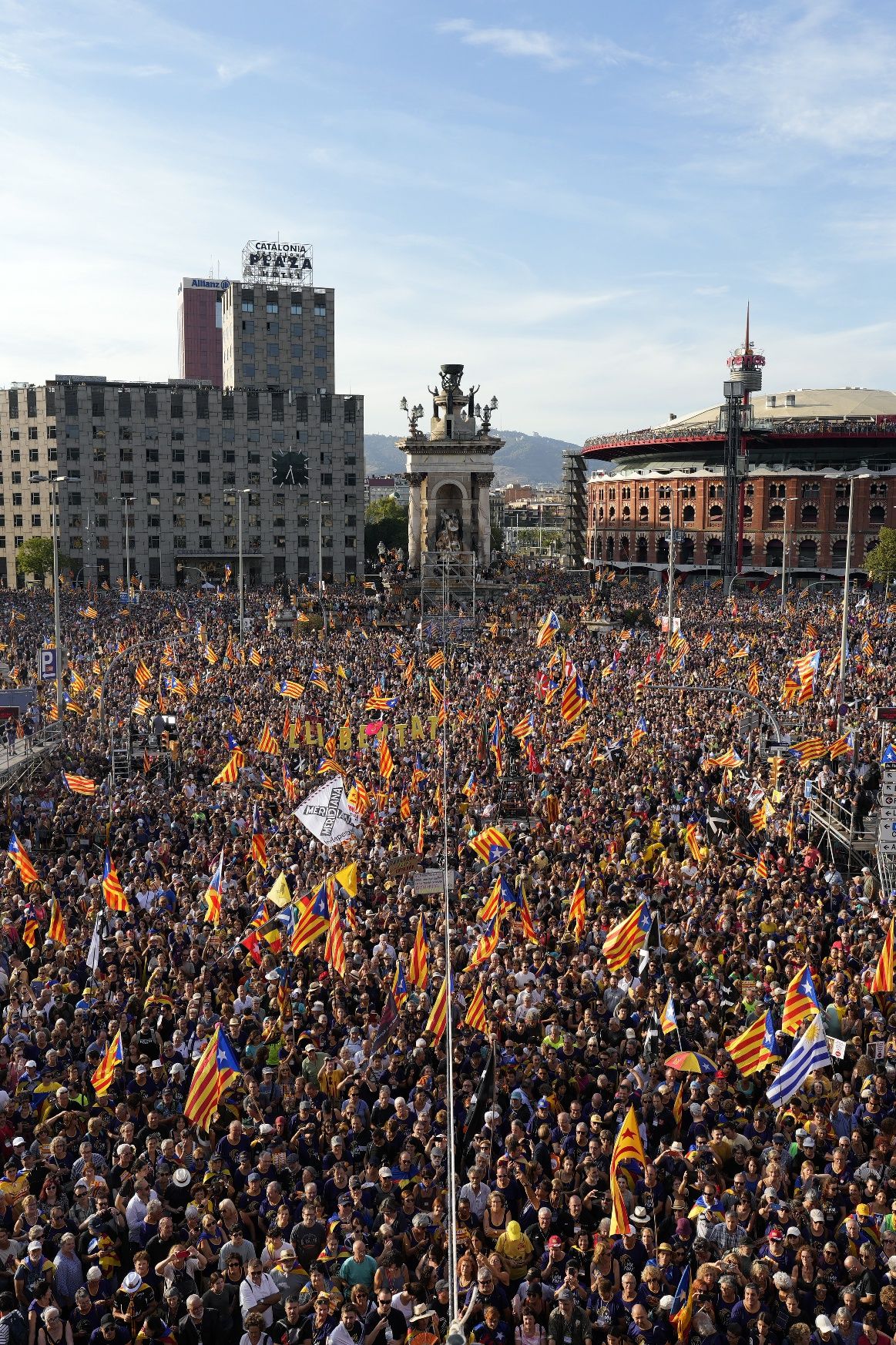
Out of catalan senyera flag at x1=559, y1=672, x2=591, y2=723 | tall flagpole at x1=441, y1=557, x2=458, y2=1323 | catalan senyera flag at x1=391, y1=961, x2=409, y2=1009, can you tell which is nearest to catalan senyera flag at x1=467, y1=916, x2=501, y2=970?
tall flagpole at x1=441, y1=557, x2=458, y2=1323

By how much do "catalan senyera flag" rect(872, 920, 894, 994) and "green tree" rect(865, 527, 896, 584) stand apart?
77.0 m

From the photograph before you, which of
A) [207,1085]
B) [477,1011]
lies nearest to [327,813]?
[477,1011]

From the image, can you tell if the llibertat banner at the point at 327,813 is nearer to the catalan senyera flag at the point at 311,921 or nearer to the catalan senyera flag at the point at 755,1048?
the catalan senyera flag at the point at 311,921

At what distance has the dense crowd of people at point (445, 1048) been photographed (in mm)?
10359

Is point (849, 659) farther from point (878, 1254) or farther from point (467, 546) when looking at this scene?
point (467, 546)

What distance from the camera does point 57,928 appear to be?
18547mm

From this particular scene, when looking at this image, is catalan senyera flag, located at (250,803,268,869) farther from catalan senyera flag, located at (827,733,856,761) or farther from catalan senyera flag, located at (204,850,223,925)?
catalan senyera flag, located at (827,733,856,761)

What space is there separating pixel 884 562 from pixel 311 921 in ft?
271

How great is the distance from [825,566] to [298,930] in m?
99.2

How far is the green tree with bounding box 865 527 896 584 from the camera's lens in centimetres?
9044

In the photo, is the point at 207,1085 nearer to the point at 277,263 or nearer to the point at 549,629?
the point at 549,629

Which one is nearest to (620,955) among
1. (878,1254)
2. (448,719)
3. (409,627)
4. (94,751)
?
(878,1254)

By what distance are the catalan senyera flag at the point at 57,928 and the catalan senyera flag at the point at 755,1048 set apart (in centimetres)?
1025

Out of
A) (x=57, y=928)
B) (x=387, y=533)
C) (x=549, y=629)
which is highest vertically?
(x=387, y=533)
